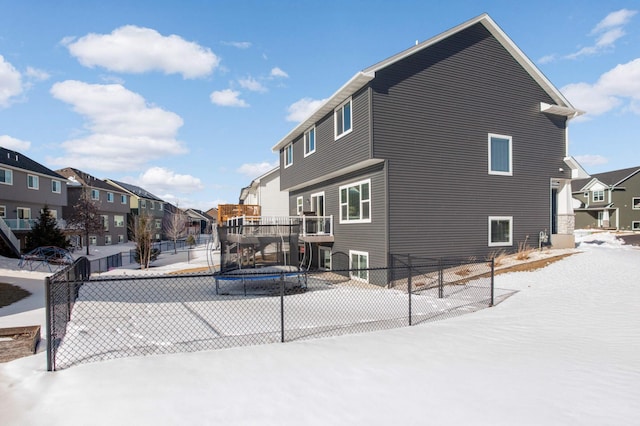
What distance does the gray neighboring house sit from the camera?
13.9 metres

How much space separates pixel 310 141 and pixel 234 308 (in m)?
11.7

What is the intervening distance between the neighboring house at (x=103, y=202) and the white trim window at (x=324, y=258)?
98.5 feet

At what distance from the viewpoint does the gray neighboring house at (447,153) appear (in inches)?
549

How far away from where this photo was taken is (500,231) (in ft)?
52.7

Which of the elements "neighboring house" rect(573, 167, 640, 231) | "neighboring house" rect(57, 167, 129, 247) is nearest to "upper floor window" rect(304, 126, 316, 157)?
"neighboring house" rect(57, 167, 129, 247)

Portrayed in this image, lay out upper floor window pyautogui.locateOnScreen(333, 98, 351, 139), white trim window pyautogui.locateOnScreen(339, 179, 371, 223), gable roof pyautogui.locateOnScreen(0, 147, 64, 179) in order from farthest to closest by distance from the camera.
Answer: gable roof pyautogui.locateOnScreen(0, 147, 64, 179)
upper floor window pyautogui.locateOnScreen(333, 98, 351, 139)
white trim window pyautogui.locateOnScreen(339, 179, 371, 223)

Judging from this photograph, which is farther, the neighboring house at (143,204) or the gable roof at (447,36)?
the neighboring house at (143,204)

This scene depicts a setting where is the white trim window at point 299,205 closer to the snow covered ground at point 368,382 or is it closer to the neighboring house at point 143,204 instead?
the snow covered ground at point 368,382

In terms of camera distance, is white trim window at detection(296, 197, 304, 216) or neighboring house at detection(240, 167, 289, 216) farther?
neighboring house at detection(240, 167, 289, 216)

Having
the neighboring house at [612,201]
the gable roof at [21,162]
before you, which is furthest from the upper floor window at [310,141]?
the neighboring house at [612,201]

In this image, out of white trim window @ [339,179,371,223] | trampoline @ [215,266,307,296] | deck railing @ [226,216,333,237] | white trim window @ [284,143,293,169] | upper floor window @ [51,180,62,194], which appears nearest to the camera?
trampoline @ [215,266,307,296]

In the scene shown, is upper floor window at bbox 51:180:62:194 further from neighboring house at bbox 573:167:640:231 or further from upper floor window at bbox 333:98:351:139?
neighboring house at bbox 573:167:640:231

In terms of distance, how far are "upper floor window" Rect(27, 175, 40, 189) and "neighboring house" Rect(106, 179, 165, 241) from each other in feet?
48.6

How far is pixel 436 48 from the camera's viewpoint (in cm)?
1480
